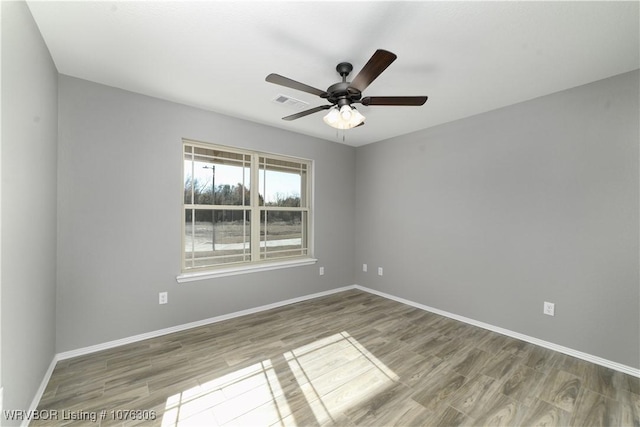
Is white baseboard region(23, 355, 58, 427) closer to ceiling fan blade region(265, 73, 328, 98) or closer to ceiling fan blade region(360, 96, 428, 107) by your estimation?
ceiling fan blade region(265, 73, 328, 98)

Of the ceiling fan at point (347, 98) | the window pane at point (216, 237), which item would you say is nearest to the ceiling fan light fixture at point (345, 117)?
the ceiling fan at point (347, 98)

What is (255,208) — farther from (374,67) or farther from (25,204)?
(374,67)

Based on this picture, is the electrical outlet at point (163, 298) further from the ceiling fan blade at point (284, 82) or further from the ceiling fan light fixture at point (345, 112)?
the ceiling fan light fixture at point (345, 112)

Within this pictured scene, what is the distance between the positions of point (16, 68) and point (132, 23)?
2.24 feet

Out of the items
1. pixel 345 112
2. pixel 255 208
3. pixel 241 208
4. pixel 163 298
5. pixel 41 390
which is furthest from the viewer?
pixel 255 208

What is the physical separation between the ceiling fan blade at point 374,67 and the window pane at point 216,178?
2128 millimetres

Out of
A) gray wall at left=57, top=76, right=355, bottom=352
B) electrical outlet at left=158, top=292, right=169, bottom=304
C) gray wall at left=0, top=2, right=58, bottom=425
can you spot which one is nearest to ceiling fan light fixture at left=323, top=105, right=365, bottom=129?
gray wall at left=57, top=76, right=355, bottom=352

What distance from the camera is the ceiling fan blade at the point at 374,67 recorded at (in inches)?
59.6

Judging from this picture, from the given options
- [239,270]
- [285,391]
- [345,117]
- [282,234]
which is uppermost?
[345,117]

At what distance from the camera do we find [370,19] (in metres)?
1.69

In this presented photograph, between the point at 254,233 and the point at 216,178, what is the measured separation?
893 millimetres

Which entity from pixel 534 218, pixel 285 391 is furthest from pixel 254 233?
pixel 534 218

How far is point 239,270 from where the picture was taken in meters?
3.42

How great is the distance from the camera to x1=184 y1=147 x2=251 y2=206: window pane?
317 cm
